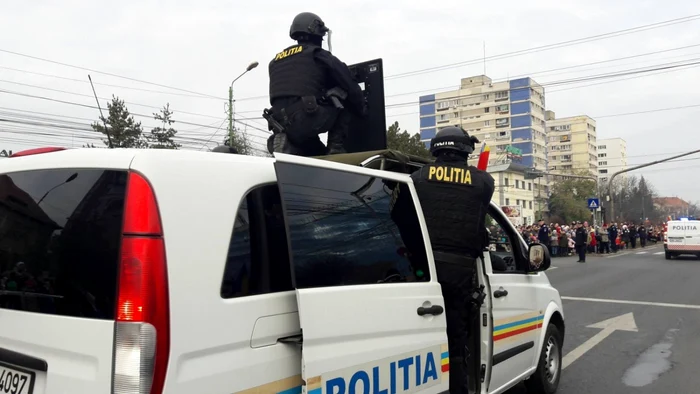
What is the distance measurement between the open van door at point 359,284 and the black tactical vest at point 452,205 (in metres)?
0.21

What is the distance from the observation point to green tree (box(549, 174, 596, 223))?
76375mm

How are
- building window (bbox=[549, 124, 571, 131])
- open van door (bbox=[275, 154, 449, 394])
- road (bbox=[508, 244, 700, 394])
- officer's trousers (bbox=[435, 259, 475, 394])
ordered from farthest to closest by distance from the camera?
building window (bbox=[549, 124, 571, 131]) < road (bbox=[508, 244, 700, 394]) < officer's trousers (bbox=[435, 259, 475, 394]) < open van door (bbox=[275, 154, 449, 394])

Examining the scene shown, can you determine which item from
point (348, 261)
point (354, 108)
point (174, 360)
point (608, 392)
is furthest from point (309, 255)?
point (608, 392)

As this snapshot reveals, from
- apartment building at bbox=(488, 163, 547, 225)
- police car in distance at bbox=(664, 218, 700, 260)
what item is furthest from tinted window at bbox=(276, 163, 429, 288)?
apartment building at bbox=(488, 163, 547, 225)

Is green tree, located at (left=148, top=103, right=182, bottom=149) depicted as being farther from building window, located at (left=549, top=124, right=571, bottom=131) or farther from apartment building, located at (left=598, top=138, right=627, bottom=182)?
apartment building, located at (left=598, top=138, right=627, bottom=182)

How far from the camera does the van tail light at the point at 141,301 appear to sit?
72.2 inches

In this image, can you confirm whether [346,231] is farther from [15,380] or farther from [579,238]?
[579,238]

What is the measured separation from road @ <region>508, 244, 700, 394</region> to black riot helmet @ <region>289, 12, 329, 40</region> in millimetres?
3726

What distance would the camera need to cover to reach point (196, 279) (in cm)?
200

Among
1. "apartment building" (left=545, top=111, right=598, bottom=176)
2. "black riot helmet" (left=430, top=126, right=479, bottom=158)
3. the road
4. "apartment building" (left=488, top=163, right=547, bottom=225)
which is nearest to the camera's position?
"black riot helmet" (left=430, top=126, right=479, bottom=158)

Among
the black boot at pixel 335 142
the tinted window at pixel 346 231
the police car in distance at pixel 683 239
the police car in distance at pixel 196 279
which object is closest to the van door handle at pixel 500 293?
the tinted window at pixel 346 231

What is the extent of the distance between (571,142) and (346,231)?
138 m

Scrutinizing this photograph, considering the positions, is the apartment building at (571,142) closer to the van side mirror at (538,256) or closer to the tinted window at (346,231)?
the van side mirror at (538,256)

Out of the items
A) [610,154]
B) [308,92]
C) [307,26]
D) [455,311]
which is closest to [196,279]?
[455,311]
